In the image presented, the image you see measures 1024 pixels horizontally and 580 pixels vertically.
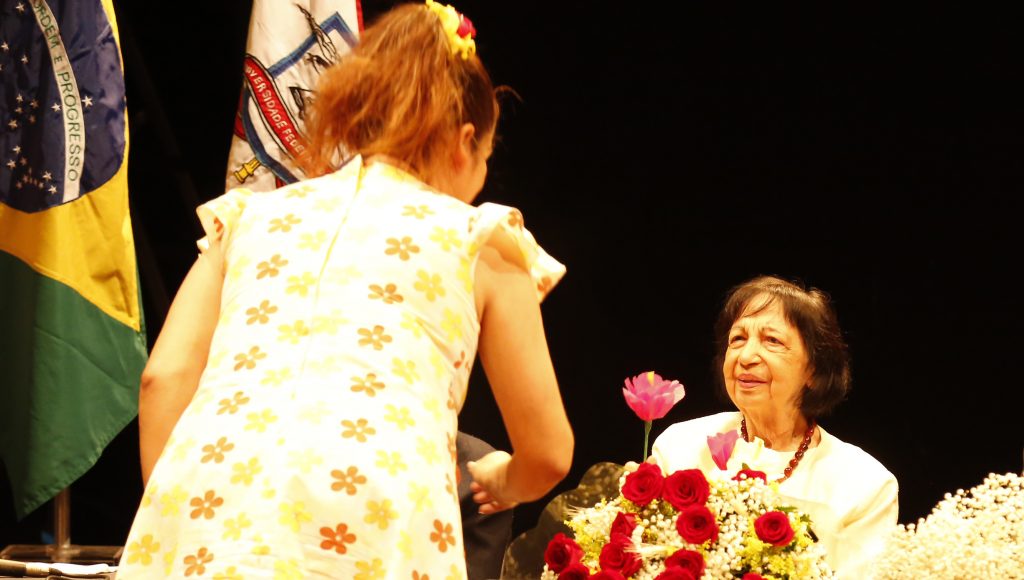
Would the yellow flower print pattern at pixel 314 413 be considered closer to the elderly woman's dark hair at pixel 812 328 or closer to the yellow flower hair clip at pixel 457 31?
the yellow flower hair clip at pixel 457 31

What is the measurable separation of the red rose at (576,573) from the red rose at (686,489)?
0.17 m

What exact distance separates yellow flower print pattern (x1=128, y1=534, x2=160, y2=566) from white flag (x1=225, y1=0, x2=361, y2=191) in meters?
2.07

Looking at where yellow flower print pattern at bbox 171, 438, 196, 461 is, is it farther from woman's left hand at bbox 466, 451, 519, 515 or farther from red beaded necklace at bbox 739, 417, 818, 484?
red beaded necklace at bbox 739, 417, 818, 484

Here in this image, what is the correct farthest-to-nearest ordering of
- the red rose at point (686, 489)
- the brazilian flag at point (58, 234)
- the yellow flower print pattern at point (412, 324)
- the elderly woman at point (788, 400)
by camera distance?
the brazilian flag at point (58, 234)
the elderly woman at point (788, 400)
the red rose at point (686, 489)
the yellow flower print pattern at point (412, 324)

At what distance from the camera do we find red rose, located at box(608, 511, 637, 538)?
2.05 m

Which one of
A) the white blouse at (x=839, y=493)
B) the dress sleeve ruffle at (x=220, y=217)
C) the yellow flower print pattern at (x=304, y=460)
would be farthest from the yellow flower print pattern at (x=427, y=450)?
the white blouse at (x=839, y=493)

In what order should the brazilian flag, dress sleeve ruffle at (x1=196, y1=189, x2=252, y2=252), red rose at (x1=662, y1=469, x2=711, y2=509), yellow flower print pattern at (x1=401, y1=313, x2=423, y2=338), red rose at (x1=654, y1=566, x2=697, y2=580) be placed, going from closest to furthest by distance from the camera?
yellow flower print pattern at (x1=401, y1=313, x2=423, y2=338) → dress sleeve ruffle at (x1=196, y1=189, x2=252, y2=252) → red rose at (x1=654, y1=566, x2=697, y2=580) → red rose at (x1=662, y1=469, x2=711, y2=509) → the brazilian flag

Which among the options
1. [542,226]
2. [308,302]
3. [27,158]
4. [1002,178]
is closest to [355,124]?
[308,302]

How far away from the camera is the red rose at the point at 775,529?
6.57 ft

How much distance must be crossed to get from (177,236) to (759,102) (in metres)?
1.90

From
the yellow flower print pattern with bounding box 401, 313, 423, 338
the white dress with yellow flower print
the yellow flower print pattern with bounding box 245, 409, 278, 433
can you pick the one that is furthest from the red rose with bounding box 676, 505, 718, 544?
the yellow flower print pattern with bounding box 245, 409, 278, 433

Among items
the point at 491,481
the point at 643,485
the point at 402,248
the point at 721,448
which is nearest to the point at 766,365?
the point at 721,448

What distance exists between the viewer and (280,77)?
3.34 metres

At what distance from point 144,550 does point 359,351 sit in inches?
11.5
